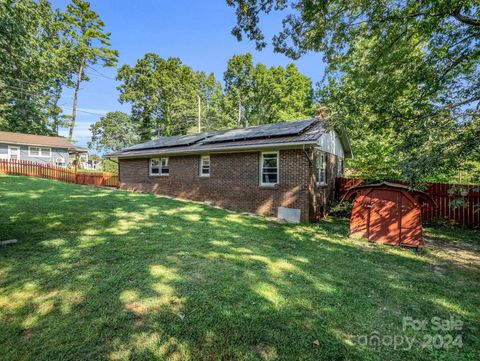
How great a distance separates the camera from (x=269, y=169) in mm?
10305

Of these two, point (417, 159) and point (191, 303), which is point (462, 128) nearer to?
point (417, 159)

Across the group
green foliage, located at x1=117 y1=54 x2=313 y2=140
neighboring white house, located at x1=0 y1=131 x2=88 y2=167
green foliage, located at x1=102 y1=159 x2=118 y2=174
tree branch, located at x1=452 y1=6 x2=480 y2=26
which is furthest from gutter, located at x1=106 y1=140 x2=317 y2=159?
green foliage, located at x1=102 y1=159 x2=118 y2=174

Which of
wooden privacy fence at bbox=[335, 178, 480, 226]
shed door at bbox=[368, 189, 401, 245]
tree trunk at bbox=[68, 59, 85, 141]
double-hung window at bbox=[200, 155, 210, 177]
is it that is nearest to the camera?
shed door at bbox=[368, 189, 401, 245]

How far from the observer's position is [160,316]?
2.99 m

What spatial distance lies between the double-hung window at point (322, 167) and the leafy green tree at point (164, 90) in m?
26.1

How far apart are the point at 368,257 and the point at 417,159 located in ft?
8.06

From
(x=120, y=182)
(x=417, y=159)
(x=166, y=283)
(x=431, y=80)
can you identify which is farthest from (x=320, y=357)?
(x=120, y=182)

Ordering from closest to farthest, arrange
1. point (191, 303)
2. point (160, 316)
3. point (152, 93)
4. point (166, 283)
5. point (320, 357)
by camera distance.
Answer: point (320, 357), point (160, 316), point (191, 303), point (166, 283), point (152, 93)

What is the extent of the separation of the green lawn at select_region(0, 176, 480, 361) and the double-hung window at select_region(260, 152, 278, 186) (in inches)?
146

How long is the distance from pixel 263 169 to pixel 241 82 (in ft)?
84.5

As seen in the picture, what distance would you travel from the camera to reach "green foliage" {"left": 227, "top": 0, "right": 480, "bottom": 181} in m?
5.72

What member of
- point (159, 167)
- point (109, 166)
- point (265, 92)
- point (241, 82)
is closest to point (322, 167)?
point (159, 167)

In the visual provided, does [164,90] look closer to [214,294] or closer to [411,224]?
[411,224]

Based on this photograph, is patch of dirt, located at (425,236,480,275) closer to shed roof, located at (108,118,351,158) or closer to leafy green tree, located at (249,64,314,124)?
shed roof, located at (108,118,351,158)
